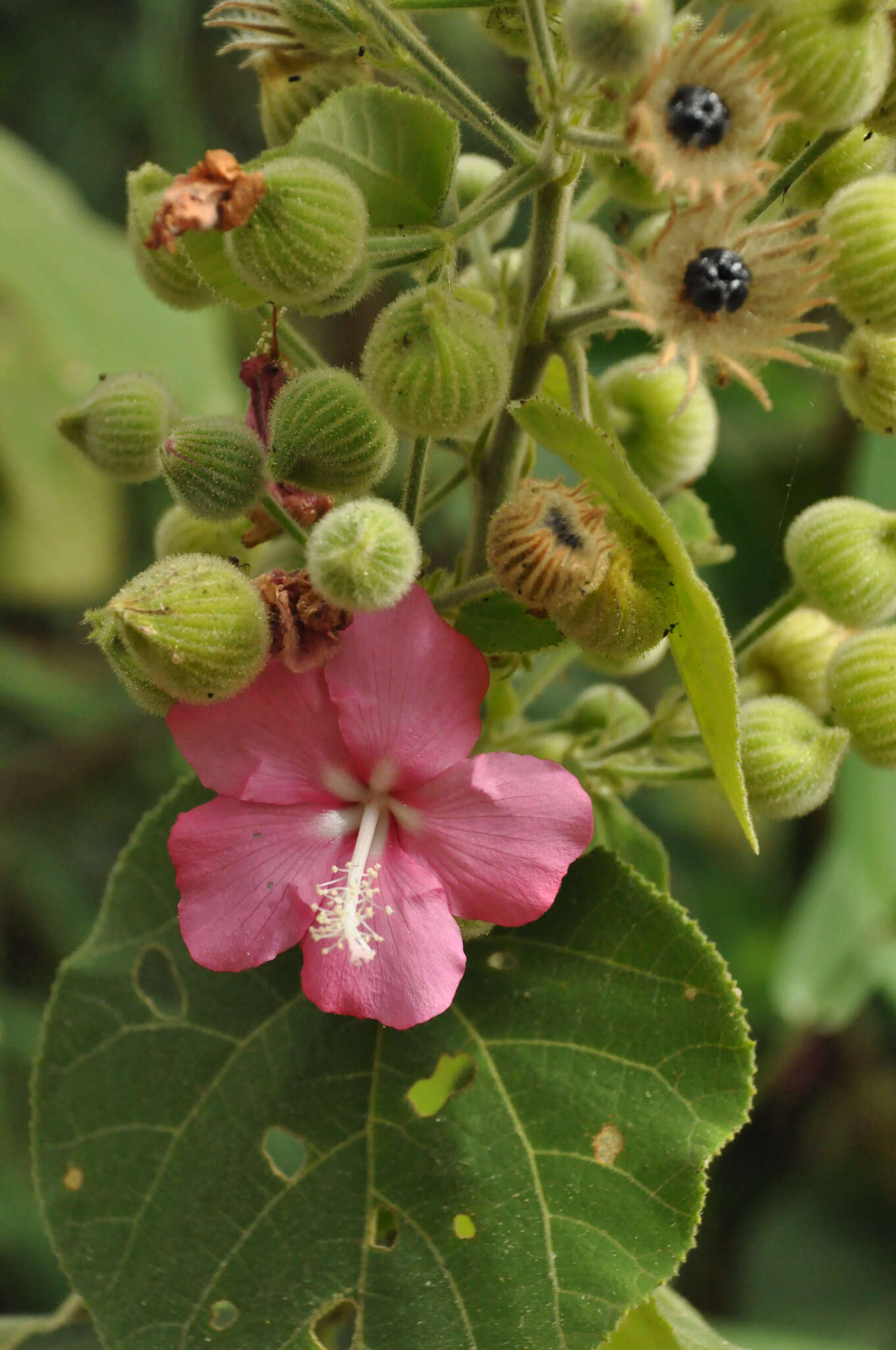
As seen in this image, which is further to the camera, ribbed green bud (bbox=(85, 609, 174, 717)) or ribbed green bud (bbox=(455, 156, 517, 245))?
ribbed green bud (bbox=(455, 156, 517, 245))

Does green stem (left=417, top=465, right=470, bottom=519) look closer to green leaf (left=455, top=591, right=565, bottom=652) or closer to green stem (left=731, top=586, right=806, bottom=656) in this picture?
green leaf (left=455, top=591, right=565, bottom=652)

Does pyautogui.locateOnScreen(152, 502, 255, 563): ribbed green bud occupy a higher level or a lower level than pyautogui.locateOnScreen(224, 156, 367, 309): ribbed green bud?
lower

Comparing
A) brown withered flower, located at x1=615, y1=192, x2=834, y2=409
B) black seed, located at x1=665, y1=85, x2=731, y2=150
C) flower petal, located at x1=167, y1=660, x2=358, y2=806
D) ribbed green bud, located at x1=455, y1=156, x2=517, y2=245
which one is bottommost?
flower petal, located at x1=167, y1=660, x2=358, y2=806

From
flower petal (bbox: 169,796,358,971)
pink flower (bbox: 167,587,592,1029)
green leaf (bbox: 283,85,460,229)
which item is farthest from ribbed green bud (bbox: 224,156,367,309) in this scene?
flower petal (bbox: 169,796,358,971)

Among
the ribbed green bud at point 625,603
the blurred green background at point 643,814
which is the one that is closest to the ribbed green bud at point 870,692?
the ribbed green bud at point 625,603

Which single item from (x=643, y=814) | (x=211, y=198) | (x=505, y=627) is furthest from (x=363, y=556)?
(x=643, y=814)

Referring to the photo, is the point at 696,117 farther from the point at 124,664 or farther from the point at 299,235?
the point at 124,664

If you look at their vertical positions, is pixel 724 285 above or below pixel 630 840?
above
